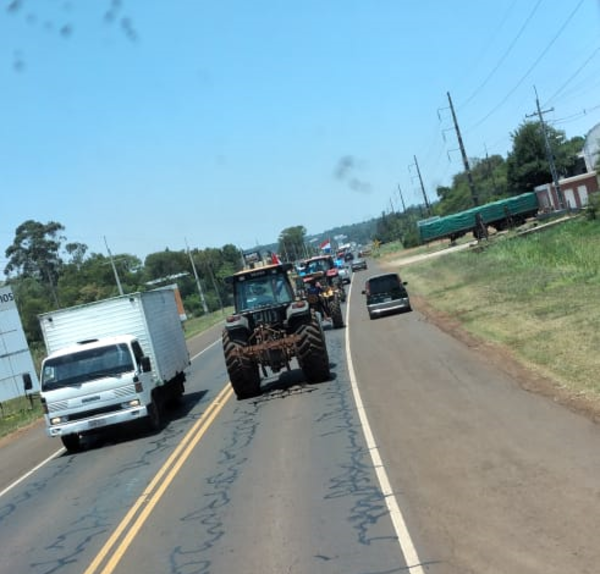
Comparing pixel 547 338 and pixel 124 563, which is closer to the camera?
pixel 124 563

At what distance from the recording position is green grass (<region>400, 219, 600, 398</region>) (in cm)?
1534

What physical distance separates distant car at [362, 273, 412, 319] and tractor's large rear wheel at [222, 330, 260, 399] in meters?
15.0

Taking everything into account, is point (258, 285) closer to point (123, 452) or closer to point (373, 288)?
point (123, 452)

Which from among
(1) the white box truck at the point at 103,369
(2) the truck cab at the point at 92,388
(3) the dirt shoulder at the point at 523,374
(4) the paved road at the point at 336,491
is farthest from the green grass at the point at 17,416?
(3) the dirt shoulder at the point at 523,374

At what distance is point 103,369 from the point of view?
53.8ft

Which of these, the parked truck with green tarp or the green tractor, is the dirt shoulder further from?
the parked truck with green tarp

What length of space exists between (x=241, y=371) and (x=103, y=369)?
3.27 meters

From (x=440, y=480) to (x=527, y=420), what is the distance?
8.77ft

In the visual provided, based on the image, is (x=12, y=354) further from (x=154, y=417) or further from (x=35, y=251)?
(x=35, y=251)

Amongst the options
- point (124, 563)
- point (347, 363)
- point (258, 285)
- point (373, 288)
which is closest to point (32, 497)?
point (124, 563)

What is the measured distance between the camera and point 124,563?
26.9 feet

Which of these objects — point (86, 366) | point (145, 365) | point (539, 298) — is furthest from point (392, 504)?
point (539, 298)

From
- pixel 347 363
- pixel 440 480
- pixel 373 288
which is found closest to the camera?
pixel 440 480

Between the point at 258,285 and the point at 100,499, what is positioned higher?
the point at 258,285
